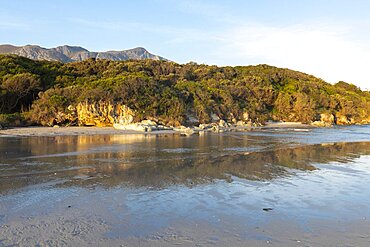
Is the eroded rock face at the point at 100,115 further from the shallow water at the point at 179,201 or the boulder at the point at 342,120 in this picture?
the boulder at the point at 342,120

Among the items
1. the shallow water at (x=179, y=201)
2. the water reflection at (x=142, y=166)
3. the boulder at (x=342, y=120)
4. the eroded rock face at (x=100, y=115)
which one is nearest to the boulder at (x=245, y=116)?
the eroded rock face at (x=100, y=115)

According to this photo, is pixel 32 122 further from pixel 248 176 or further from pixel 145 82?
pixel 248 176

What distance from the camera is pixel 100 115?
3372 cm

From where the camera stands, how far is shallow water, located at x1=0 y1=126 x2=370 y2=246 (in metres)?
5.20

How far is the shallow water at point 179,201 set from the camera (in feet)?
17.0

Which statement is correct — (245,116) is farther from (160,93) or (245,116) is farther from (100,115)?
(100,115)

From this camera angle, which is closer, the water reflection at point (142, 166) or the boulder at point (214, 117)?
the water reflection at point (142, 166)

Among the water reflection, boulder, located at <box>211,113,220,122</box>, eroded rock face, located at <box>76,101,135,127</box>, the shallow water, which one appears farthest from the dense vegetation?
the shallow water

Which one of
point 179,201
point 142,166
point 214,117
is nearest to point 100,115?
point 214,117

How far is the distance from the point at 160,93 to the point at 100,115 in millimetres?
8838

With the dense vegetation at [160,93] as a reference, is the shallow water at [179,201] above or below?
below

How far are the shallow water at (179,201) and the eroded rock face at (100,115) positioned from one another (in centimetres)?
2097

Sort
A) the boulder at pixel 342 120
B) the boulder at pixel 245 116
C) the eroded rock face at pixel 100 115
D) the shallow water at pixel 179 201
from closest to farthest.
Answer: the shallow water at pixel 179 201 < the eroded rock face at pixel 100 115 < the boulder at pixel 245 116 < the boulder at pixel 342 120

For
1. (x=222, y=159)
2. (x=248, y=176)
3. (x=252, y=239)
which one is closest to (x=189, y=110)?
(x=222, y=159)
